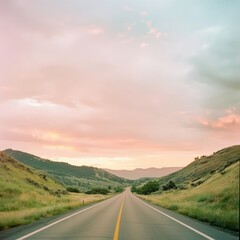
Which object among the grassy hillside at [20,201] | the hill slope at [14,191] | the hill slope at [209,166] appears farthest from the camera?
the hill slope at [209,166]

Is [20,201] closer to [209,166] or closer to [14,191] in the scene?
[14,191]

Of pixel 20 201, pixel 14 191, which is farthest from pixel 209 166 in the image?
pixel 20 201

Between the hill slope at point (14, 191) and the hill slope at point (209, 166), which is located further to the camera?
the hill slope at point (209, 166)

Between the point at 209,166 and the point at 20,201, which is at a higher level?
the point at 209,166

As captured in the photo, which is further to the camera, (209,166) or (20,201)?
(209,166)

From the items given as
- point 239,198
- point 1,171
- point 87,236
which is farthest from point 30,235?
point 1,171

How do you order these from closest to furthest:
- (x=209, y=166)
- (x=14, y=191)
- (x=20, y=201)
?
(x=20, y=201)
(x=14, y=191)
(x=209, y=166)

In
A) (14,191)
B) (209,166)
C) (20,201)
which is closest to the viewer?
(20,201)

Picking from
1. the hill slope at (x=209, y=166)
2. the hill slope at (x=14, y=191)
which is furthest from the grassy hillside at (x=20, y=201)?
the hill slope at (x=209, y=166)

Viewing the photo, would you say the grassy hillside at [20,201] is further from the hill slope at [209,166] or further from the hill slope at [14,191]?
the hill slope at [209,166]

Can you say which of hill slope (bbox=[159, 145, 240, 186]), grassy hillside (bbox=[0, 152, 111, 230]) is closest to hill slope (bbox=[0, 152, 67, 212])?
grassy hillside (bbox=[0, 152, 111, 230])

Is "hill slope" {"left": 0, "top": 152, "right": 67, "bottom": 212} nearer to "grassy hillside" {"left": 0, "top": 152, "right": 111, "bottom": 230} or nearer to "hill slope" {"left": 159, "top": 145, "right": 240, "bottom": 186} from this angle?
"grassy hillside" {"left": 0, "top": 152, "right": 111, "bottom": 230}

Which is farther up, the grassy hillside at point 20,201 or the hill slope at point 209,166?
the hill slope at point 209,166

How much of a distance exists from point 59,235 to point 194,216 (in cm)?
1104
